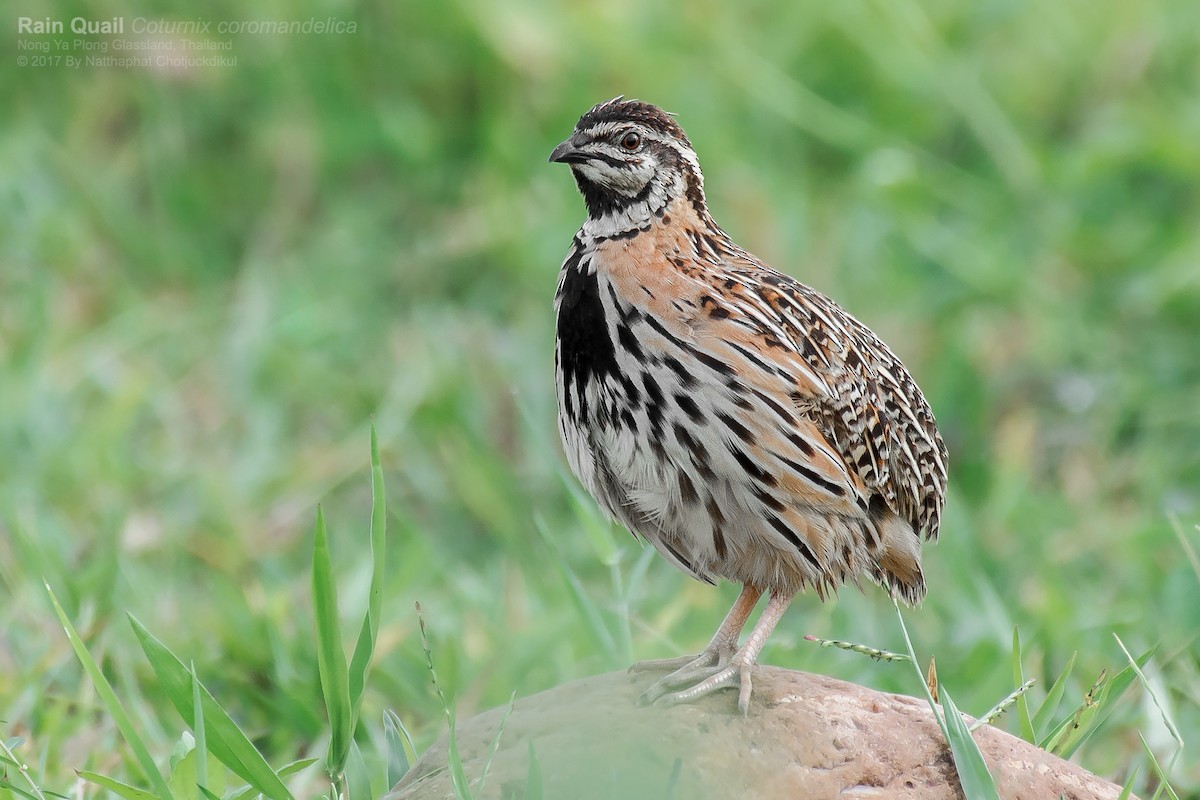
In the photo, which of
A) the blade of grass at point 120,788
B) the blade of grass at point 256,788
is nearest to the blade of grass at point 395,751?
the blade of grass at point 256,788

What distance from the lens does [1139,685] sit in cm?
470

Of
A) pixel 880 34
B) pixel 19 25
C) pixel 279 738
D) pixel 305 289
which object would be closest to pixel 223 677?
pixel 279 738

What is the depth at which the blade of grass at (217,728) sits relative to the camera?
135 inches

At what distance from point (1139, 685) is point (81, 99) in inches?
253

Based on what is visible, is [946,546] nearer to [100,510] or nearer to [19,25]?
[100,510]

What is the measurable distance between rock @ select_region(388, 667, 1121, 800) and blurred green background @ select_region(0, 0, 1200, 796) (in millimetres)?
1008

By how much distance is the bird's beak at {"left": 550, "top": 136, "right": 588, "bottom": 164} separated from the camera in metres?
4.28

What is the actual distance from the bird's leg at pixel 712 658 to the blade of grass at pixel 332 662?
694mm

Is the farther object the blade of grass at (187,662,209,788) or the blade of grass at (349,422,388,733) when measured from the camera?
the blade of grass at (349,422,388,733)

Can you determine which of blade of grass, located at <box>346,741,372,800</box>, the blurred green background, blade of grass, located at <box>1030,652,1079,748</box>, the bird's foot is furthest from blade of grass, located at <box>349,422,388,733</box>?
blade of grass, located at <box>1030,652,1079,748</box>

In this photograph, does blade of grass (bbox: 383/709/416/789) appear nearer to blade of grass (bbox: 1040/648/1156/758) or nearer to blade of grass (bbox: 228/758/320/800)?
blade of grass (bbox: 228/758/320/800)

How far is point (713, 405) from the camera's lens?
12.6ft

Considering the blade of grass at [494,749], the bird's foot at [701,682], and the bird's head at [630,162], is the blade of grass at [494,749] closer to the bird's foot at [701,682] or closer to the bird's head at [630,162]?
the bird's foot at [701,682]

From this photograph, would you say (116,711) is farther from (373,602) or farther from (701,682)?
(701,682)
